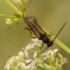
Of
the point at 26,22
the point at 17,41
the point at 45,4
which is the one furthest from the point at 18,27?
the point at 26,22

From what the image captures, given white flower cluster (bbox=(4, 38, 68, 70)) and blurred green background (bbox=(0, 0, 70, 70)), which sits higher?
white flower cluster (bbox=(4, 38, 68, 70))

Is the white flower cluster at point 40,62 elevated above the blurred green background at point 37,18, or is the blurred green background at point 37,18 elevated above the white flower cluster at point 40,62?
the white flower cluster at point 40,62

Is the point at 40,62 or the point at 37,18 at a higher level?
the point at 40,62

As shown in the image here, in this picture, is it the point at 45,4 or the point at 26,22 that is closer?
the point at 26,22

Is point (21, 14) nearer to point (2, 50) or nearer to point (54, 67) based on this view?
point (54, 67)

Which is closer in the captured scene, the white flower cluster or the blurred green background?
the white flower cluster

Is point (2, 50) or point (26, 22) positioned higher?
point (26, 22)

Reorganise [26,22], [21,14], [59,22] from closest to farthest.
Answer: [21,14]
[26,22]
[59,22]

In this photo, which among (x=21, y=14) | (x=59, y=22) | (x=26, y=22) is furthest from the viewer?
(x=59, y=22)

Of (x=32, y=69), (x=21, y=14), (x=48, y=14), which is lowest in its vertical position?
(x=48, y=14)

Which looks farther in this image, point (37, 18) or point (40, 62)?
point (37, 18)

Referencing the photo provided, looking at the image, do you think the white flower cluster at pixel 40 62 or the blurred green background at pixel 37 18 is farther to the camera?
the blurred green background at pixel 37 18
